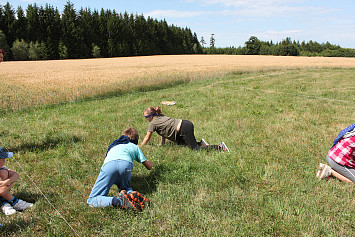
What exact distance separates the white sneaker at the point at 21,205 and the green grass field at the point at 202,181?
0.12m

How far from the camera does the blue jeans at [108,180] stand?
306 cm

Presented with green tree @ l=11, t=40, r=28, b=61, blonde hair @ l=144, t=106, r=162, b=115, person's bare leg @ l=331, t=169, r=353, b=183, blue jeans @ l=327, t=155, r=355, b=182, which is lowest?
person's bare leg @ l=331, t=169, r=353, b=183

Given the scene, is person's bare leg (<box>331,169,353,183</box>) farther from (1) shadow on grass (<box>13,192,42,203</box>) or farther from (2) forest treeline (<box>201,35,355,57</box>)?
(2) forest treeline (<box>201,35,355,57</box>)

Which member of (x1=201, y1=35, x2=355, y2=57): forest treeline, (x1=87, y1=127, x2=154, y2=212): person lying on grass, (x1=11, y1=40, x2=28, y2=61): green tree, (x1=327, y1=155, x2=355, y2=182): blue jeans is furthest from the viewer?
(x1=201, y1=35, x2=355, y2=57): forest treeline

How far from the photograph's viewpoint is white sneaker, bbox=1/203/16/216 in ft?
10.0

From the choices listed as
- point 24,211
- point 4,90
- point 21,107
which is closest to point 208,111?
point 24,211

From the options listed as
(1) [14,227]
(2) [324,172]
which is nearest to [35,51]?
(1) [14,227]

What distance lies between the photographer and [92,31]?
70312 mm

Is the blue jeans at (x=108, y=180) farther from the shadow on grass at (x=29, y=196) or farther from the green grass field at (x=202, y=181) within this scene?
the shadow on grass at (x=29, y=196)

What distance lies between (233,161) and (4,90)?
12911mm

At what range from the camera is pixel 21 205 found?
318 centimetres

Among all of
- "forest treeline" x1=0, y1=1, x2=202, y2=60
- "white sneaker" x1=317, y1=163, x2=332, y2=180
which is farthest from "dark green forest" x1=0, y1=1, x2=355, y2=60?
"white sneaker" x1=317, y1=163, x2=332, y2=180

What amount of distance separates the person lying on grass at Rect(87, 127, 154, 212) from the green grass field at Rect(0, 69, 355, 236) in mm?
119

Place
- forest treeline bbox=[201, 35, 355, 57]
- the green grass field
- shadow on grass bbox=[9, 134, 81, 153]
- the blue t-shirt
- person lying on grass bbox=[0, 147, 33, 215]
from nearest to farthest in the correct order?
the green grass field → person lying on grass bbox=[0, 147, 33, 215] → the blue t-shirt → shadow on grass bbox=[9, 134, 81, 153] → forest treeline bbox=[201, 35, 355, 57]
